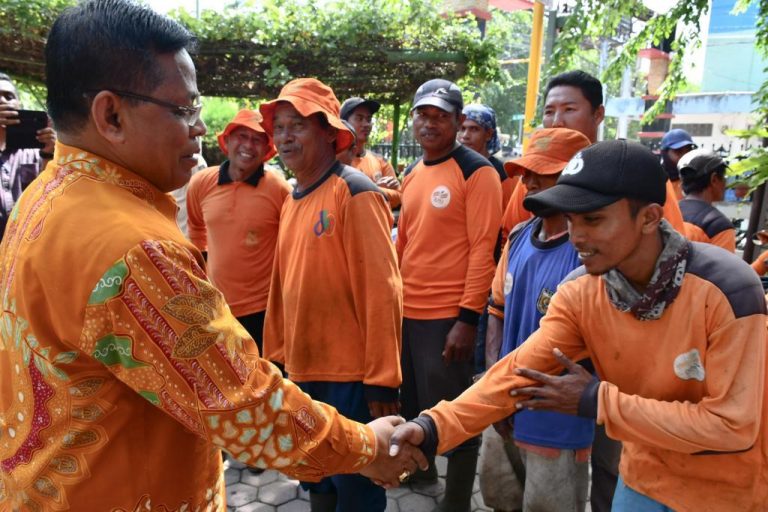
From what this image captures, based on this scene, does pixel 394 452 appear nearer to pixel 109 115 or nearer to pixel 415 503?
pixel 109 115

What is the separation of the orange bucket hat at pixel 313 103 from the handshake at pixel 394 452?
1.49 m

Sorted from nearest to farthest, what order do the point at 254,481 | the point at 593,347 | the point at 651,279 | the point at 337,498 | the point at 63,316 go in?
the point at 63,316, the point at 651,279, the point at 593,347, the point at 337,498, the point at 254,481

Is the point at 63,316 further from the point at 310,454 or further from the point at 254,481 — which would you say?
the point at 254,481

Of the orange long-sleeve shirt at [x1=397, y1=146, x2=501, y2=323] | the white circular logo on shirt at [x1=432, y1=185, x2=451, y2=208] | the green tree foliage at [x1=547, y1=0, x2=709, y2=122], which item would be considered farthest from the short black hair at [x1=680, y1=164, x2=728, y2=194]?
the white circular logo on shirt at [x1=432, y1=185, x2=451, y2=208]

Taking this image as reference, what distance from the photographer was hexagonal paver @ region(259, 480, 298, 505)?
3.66 metres

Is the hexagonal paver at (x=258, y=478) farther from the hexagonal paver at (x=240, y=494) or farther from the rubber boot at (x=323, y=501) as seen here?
the rubber boot at (x=323, y=501)

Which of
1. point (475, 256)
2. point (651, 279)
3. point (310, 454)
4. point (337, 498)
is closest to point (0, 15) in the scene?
point (475, 256)

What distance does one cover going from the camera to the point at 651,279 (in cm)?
175

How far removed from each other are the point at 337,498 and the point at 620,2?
4.34m

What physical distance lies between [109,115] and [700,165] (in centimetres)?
395

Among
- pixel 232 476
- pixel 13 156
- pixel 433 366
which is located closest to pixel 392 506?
pixel 433 366

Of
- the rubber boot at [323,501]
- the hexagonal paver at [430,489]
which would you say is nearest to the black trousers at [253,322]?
the rubber boot at [323,501]

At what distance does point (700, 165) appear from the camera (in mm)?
3949

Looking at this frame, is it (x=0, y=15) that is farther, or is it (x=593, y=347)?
(x=0, y=15)
